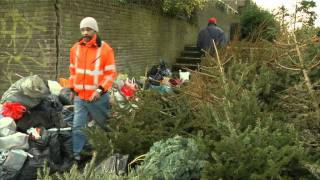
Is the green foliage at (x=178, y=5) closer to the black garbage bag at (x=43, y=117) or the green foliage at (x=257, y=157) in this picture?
the black garbage bag at (x=43, y=117)

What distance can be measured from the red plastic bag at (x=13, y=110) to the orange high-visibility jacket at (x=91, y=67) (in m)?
0.72

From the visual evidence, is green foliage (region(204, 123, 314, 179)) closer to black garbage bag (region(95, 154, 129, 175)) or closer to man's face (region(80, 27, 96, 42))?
black garbage bag (region(95, 154, 129, 175))

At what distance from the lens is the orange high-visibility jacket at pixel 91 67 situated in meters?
5.45

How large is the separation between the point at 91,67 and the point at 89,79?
151mm

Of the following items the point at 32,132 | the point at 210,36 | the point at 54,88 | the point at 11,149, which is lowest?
the point at 11,149

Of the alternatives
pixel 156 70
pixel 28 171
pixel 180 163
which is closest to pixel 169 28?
pixel 156 70

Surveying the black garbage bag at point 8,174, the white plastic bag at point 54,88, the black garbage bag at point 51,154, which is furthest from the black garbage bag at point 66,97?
the black garbage bag at point 8,174

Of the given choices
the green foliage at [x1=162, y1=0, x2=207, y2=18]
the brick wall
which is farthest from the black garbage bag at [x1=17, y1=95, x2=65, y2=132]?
the green foliage at [x1=162, y1=0, x2=207, y2=18]

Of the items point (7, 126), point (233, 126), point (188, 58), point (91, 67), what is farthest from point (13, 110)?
point (188, 58)

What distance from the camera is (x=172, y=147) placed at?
3.92 metres

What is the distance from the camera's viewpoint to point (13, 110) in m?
5.45

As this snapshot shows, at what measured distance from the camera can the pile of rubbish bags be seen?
16.1ft

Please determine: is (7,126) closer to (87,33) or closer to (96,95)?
(96,95)

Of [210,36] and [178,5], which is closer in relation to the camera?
[210,36]
